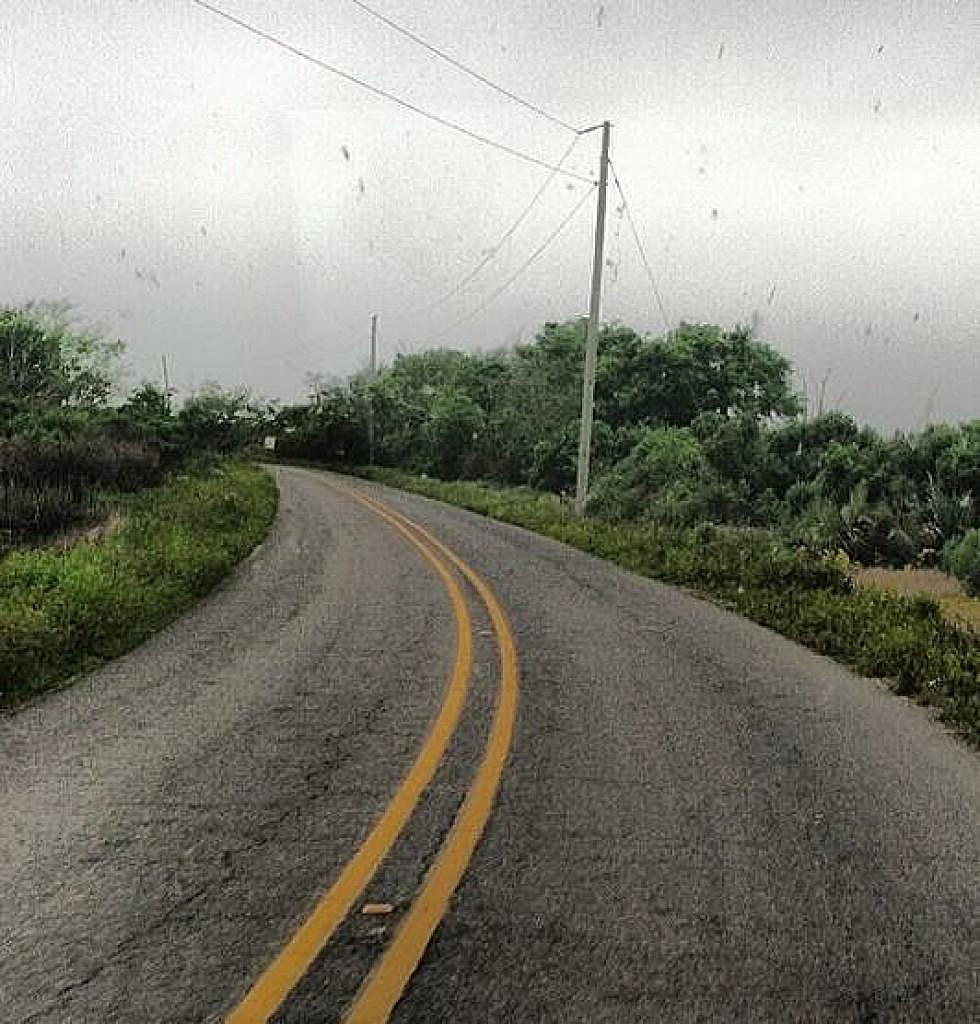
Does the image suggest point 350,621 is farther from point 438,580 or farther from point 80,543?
point 80,543

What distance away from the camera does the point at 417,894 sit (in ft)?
11.9

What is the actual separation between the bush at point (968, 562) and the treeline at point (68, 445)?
1291cm

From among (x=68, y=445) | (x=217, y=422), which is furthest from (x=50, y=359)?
(x=68, y=445)

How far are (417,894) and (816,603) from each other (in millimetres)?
8101

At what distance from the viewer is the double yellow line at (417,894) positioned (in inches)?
115

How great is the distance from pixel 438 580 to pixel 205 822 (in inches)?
315

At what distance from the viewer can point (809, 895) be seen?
374cm

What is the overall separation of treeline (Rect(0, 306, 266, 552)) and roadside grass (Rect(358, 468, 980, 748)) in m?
9.24

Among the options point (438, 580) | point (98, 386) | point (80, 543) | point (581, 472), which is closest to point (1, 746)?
point (80, 543)

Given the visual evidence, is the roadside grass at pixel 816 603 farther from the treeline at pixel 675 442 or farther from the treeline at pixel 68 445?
the treeline at pixel 68 445

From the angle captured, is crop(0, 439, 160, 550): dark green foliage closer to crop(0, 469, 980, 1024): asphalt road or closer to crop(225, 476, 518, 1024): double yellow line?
crop(0, 469, 980, 1024): asphalt road

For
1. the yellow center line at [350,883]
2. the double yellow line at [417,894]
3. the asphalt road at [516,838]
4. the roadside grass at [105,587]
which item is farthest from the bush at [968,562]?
the roadside grass at [105,587]

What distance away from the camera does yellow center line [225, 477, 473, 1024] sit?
291cm

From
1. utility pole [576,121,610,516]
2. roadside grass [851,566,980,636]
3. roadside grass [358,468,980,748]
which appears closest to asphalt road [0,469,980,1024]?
roadside grass [358,468,980,748]
